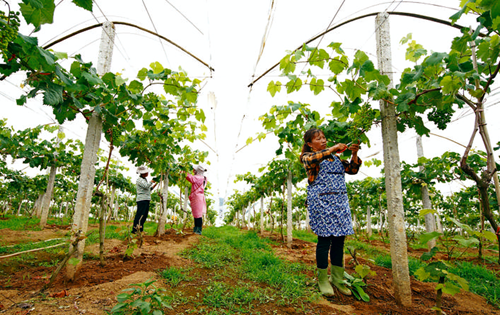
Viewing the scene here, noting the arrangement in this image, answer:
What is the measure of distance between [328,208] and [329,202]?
0.06 m

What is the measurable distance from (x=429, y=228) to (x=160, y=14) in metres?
7.34

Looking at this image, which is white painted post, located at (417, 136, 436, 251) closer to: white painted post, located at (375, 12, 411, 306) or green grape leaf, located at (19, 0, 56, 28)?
white painted post, located at (375, 12, 411, 306)

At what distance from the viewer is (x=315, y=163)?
8.40 ft

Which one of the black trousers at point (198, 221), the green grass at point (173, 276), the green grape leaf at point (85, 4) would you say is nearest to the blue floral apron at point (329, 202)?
the green grass at point (173, 276)

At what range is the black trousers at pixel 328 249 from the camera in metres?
2.50

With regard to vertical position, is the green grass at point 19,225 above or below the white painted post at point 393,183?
below

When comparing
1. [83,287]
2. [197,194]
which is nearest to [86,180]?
[83,287]

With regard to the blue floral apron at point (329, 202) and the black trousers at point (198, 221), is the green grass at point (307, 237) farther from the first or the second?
the blue floral apron at point (329, 202)

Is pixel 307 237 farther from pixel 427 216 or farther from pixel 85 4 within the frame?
pixel 85 4

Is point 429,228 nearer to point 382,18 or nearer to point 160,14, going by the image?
point 382,18

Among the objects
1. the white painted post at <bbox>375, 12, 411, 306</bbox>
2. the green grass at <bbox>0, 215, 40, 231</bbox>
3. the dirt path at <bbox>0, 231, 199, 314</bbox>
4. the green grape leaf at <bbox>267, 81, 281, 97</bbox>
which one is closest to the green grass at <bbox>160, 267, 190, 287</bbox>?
the dirt path at <bbox>0, 231, 199, 314</bbox>

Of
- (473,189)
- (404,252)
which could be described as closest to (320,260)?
(404,252)

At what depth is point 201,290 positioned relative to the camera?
2.62m

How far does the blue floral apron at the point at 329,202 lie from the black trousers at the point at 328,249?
107 mm
